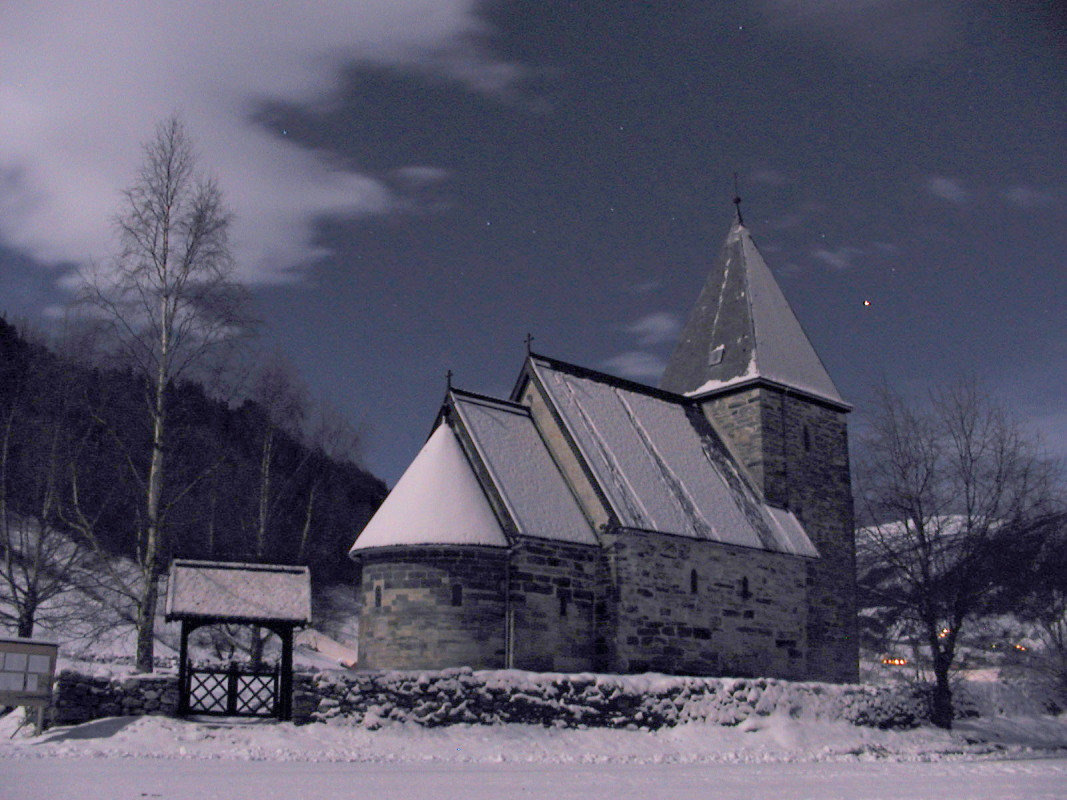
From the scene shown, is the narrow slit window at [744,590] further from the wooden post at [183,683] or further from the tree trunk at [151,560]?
the tree trunk at [151,560]

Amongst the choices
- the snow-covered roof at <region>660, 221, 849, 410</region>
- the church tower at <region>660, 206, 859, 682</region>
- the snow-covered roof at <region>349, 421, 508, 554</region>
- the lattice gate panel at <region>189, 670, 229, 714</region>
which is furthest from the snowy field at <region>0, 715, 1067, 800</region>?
the snow-covered roof at <region>660, 221, 849, 410</region>

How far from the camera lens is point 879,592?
27703 millimetres

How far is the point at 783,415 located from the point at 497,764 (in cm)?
1621

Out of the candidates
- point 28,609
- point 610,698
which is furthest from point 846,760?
point 28,609

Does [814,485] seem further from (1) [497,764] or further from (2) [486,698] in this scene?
(1) [497,764]

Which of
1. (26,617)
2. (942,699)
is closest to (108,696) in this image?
(26,617)

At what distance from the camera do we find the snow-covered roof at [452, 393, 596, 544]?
22.0 m

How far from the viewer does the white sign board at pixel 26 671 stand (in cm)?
1489

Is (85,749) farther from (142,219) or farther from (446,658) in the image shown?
(142,219)

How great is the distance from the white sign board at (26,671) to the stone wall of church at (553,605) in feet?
28.2

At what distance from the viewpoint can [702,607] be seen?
23.5 m

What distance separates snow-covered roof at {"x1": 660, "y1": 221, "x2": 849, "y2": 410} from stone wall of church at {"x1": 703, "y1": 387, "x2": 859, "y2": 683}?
0.54 m

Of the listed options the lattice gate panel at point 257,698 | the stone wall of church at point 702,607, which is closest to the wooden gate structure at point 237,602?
the lattice gate panel at point 257,698

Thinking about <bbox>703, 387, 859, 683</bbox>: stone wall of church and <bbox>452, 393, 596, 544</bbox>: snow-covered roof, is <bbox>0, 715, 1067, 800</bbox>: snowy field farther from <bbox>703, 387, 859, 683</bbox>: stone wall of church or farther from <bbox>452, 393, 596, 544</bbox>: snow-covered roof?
<bbox>703, 387, 859, 683</bbox>: stone wall of church
